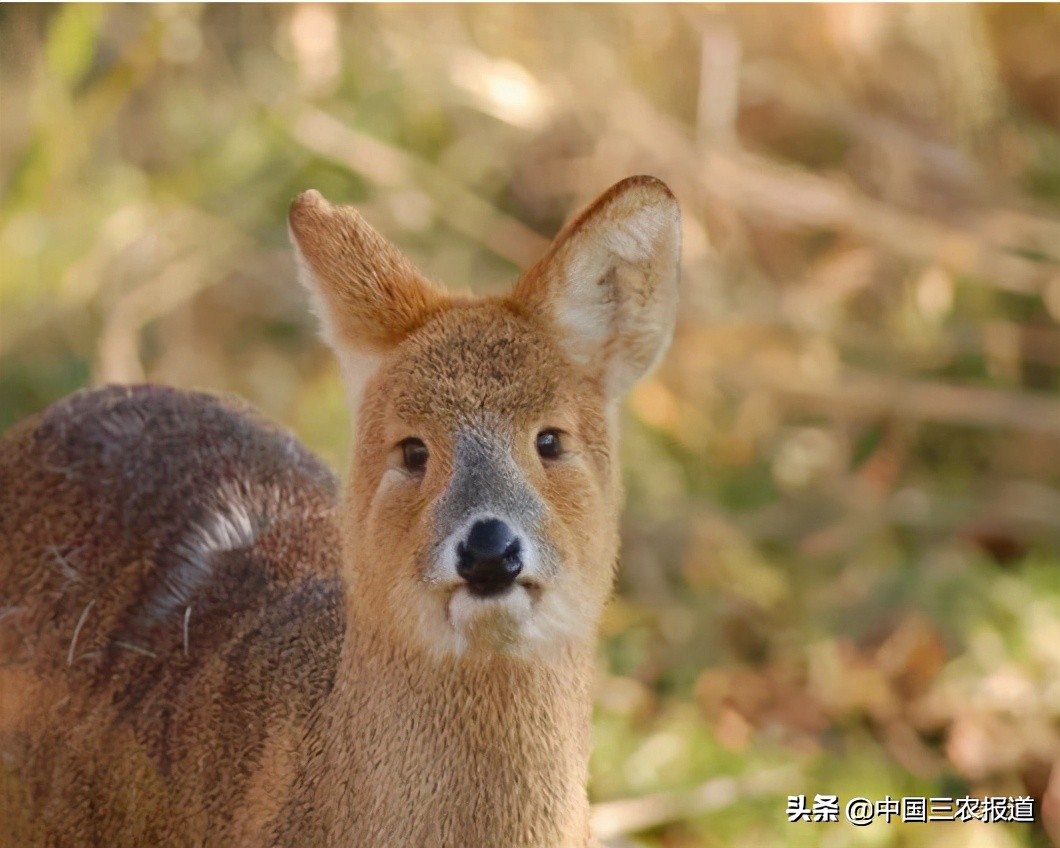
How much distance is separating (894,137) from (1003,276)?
97cm

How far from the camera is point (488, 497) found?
8.50 ft

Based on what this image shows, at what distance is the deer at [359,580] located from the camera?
272 centimetres

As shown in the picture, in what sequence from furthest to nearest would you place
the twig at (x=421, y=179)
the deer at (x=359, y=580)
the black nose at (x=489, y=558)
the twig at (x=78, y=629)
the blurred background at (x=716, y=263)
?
the twig at (x=421, y=179), the blurred background at (x=716, y=263), the twig at (x=78, y=629), the deer at (x=359, y=580), the black nose at (x=489, y=558)

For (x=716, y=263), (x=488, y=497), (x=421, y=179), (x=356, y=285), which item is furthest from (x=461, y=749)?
(x=421, y=179)

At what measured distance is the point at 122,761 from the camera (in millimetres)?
3264

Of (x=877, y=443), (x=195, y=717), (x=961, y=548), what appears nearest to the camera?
(x=195, y=717)

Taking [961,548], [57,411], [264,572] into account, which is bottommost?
[264,572]

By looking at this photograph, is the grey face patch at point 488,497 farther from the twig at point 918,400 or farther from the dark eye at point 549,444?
the twig at point 918,400

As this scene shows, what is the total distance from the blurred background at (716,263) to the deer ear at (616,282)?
2090 mm

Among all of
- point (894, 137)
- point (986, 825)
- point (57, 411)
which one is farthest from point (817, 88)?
point (57, 411)

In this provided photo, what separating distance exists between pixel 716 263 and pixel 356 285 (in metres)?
4.12

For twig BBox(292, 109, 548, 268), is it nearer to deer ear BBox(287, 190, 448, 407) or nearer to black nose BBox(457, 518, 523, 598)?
deer ear BBox(287, 190, 448, 407)

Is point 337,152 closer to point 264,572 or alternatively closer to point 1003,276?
point 1003,276

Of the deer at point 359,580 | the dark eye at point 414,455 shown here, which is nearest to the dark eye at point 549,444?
the deer at point 359,580
